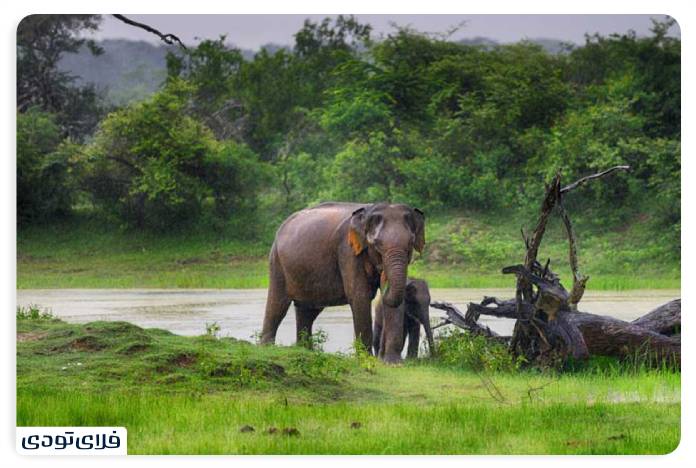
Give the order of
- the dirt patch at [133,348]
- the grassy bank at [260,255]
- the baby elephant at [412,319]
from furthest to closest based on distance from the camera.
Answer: the grassy bank at [260,255], the baby elephant at [412,319], the dirt patch at [133,348]

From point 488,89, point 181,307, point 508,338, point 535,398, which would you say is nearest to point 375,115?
point 488,89

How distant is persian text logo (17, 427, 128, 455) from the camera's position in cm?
1109

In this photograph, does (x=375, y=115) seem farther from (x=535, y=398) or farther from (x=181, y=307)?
(x=535, y=398)

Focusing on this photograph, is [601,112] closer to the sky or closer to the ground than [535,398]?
closer to the sky

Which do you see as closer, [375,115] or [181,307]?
[181,307]

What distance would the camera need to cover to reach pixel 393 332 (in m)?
13.8

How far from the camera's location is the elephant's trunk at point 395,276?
13555 mm

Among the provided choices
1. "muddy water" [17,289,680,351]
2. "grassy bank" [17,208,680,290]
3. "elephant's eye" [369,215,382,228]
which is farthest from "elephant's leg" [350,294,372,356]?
"grassy bank" [17,208,680,290]

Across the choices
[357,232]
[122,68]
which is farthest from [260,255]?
[357,232]

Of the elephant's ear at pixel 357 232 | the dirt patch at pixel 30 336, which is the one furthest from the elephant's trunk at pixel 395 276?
the dirt patch at pixel 30 336

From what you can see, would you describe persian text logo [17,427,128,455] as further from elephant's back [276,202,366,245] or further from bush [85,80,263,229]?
bush [85,80,263,229]

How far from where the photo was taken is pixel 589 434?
1115 centimetres

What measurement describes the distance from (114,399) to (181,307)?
9.99m

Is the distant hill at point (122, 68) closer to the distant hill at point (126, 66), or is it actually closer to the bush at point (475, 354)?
the distant hill at point (126, 66)
